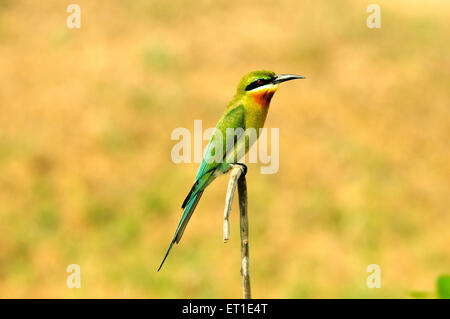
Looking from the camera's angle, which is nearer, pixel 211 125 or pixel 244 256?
pixel 244 256

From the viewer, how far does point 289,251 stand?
248 inches

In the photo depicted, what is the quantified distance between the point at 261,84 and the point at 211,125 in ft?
17.5

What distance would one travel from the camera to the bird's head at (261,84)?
7.88ft

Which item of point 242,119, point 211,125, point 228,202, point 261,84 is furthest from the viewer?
point 211,125

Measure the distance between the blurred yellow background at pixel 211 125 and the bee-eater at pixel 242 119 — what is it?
320cm

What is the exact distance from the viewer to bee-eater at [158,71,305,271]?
242 centimetres

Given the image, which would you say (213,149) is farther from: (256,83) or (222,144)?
(256,83)

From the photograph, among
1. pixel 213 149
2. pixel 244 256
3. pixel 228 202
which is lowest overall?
pixel 244 256

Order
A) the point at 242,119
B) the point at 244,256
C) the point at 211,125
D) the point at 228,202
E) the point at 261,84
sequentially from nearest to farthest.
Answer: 1. the point at 244,256
2. the point at 228,202
3. the point at 261,84
4. the point at 242,119
5. the point at 211,125

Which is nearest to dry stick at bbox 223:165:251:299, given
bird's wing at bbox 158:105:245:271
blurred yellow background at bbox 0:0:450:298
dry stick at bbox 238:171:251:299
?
dry stick at bbox 238:171:251:299

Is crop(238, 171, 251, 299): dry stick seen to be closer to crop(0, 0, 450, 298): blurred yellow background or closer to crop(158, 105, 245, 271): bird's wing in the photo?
crop(158, 105, 245, 271): bird's wing

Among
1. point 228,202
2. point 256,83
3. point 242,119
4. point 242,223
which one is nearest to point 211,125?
point 242,119

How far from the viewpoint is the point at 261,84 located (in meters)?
2.43

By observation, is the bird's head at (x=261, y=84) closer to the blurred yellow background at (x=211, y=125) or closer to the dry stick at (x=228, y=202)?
the dry stick at (x=228, y=202)
